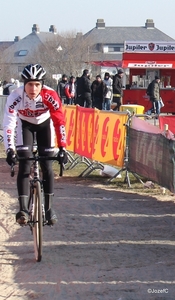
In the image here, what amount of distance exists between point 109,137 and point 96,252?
6.07m

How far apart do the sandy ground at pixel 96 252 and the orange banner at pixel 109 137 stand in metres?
1.80

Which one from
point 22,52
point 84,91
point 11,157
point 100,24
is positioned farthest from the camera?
point 100,24

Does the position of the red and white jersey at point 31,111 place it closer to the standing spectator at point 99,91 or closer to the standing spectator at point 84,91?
the standing spectator at point 99,91

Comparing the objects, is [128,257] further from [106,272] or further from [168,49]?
[168,49]

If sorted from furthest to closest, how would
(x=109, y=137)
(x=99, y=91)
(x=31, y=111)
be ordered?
(x=99, y=91), (x=109, y=137), (x=31, y=111)

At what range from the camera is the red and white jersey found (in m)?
7.49

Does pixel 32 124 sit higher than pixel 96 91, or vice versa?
pixel 32 124

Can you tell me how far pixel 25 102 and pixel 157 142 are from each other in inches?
173

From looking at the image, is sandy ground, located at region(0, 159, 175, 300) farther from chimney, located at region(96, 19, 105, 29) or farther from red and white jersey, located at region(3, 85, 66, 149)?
chimney, located at region(96, 19, 105, 29)

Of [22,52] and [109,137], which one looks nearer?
[109,137]

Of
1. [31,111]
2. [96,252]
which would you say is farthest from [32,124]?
[96,252]

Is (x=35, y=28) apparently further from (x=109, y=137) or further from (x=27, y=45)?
(x=109, y=137)

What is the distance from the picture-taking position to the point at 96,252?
7.81 metres

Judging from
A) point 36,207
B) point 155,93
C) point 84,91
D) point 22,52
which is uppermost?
point 36,207
